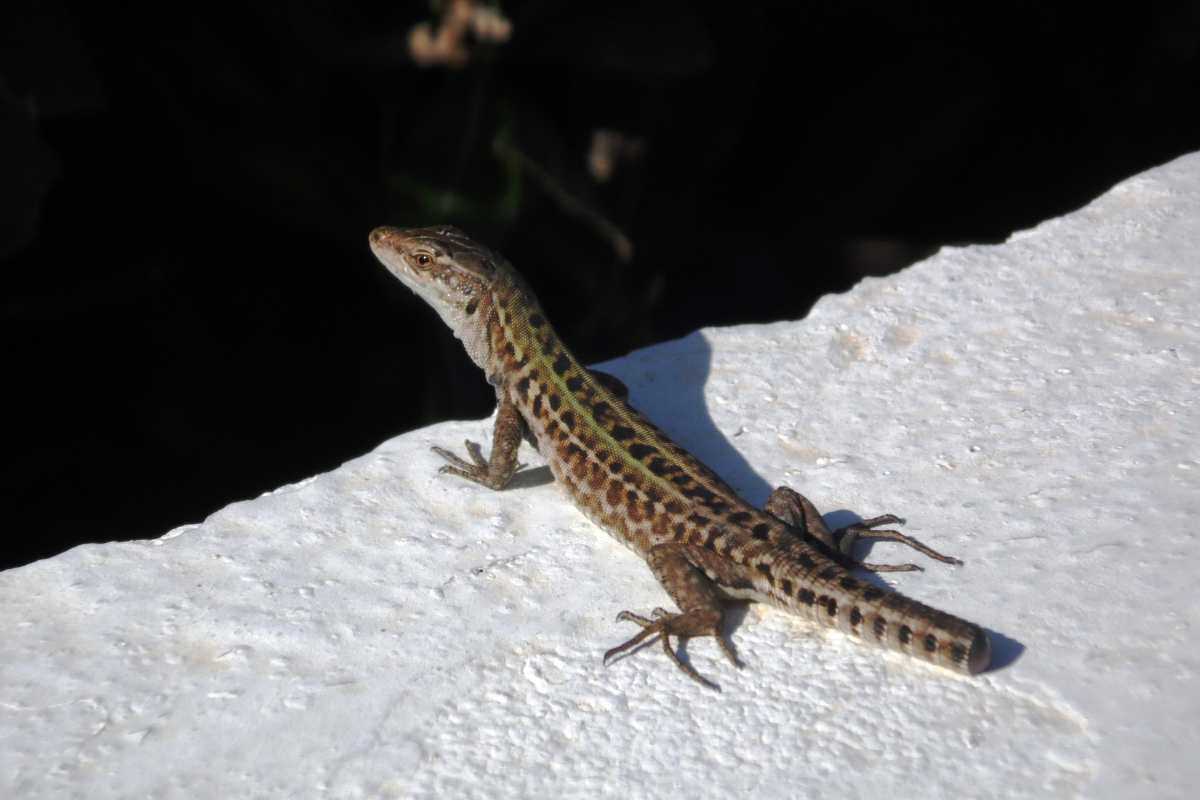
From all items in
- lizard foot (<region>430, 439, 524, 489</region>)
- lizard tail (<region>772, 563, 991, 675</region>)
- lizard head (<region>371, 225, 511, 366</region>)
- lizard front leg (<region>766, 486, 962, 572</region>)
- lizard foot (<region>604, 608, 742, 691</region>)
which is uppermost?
lizard head (<region>371, 225, 511, 366</region>)

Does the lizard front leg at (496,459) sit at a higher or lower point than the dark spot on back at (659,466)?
lower

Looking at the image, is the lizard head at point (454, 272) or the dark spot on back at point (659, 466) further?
the lizard head at point (454, 272)

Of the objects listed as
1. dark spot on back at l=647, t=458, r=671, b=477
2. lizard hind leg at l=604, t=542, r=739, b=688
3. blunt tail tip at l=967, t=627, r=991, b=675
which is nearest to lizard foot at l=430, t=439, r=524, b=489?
dark spot on back at l=647, t=458, r=671, b=477

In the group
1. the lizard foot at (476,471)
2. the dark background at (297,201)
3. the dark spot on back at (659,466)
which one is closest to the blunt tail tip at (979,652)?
the dark spot on back at (659,466)

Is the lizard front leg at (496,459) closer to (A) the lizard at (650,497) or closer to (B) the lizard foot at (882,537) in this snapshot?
(A) the lizard at (650,497)

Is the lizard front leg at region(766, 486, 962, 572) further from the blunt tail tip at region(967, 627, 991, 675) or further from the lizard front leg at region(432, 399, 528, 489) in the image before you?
the lizard front leg at region(432, 399, 528, 489)

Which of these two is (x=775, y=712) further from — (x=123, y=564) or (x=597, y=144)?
(x=597, y=144)

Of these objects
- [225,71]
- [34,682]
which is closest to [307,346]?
[225,71]

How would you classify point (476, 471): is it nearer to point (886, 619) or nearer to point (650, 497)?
point (650, 497)
